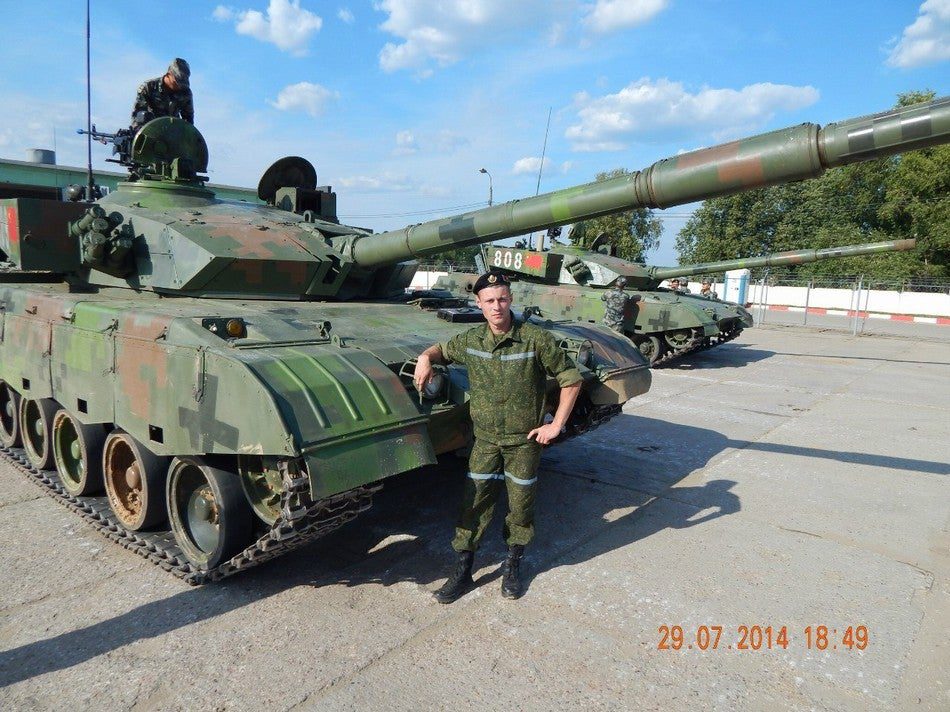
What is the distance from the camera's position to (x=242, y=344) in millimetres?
4012

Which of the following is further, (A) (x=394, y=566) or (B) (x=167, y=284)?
(B) (x=167, y=284)

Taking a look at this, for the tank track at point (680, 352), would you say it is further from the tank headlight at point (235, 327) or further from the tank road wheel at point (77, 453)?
the tank headlight at point (235, 327)

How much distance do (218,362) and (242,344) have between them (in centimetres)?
29

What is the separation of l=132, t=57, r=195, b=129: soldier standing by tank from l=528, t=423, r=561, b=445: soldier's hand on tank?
5.44 m

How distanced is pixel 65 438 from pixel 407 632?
12.2 feet

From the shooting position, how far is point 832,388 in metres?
11.8

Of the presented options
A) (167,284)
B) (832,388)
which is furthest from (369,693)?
(832,388)

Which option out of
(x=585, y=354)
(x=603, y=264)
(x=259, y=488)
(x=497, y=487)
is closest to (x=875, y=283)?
(x=603, y=264)

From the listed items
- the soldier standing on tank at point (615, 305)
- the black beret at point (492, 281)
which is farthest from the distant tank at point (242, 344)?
the soldier standing on tank at point (615, 305)

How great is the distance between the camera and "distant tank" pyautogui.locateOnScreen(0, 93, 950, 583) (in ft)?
11.8

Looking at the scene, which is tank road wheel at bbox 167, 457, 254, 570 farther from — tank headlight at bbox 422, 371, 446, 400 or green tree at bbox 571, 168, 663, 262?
green tree at bbox 571, 168, 663, 262

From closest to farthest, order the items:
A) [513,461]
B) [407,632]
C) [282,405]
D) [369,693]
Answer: [369,693] → [282,405] → [407,632] → [513,461]

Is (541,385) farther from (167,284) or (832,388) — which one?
(832,388)

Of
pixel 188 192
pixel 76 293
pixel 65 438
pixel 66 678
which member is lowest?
pixel 66 678
